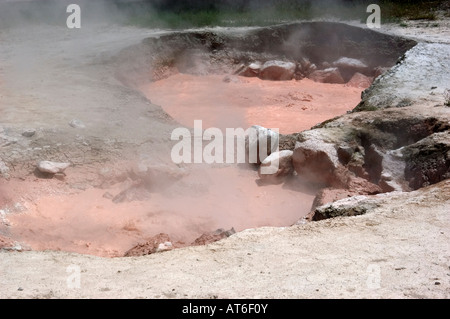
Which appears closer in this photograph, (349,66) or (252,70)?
(349,66)

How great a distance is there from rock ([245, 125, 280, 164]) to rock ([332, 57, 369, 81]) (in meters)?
5.30

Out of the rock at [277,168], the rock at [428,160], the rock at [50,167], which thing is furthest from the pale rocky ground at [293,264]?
the rock at [50,167]

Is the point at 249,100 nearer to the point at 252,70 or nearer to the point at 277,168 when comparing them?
the point at 252,70

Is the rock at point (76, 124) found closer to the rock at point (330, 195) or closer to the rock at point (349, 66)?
the rock at point (330, 195)

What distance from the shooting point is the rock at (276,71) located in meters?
10.1

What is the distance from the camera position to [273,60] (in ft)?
34.0

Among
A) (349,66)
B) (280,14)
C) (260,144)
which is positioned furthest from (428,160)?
(280,14)

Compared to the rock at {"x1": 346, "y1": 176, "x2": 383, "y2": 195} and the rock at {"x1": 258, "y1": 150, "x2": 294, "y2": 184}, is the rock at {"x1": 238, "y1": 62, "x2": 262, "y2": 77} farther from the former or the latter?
the rock at {"x1": 346, "y1": 176, "x2": 383, "y2": 195}

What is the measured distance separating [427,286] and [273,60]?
867 cm

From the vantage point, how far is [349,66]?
10.1m

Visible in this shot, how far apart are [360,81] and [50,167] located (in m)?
6.95

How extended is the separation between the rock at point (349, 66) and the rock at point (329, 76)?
14 centimetres

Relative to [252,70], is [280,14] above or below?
above

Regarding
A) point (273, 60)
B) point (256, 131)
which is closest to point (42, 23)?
point (273, 60)
